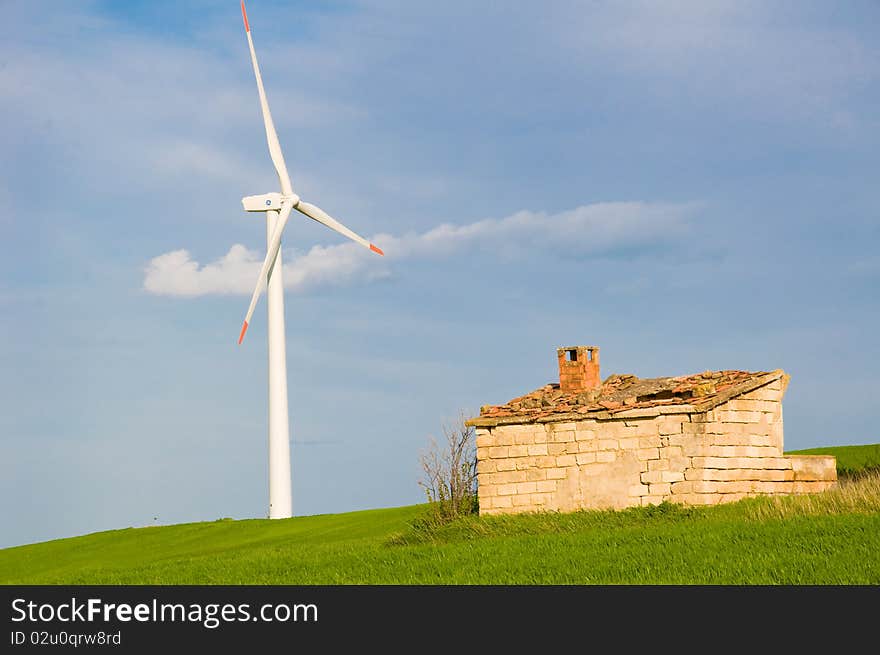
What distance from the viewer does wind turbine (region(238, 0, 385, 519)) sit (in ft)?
140

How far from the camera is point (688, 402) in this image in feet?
90.4

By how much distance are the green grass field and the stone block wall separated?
0.68 m

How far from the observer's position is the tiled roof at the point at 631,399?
27.5 metres

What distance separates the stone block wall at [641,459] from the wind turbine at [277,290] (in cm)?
1542

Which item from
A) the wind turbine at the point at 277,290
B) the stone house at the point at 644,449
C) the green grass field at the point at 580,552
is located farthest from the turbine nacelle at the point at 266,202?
the stone house at the point at 644,449

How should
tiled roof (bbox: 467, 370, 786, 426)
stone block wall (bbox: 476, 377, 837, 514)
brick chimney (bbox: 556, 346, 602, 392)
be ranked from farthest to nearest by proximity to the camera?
1. brick chimney (bbox: 556, 346, 602, 392)
2. tiled roof (bbox: 467, 370, 786, 426)
3. stone block wall (bbox: 476, 377, 837, 514)

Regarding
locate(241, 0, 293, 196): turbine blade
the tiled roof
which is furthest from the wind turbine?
the tiled roof

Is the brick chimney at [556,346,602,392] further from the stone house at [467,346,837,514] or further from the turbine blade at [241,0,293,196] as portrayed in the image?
the turbine blade at [241,0,293,196]

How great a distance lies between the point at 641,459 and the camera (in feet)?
89.1

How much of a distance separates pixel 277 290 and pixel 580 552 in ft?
81.2

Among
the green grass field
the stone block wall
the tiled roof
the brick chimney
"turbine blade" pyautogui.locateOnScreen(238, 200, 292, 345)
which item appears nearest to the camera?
the green grass field
